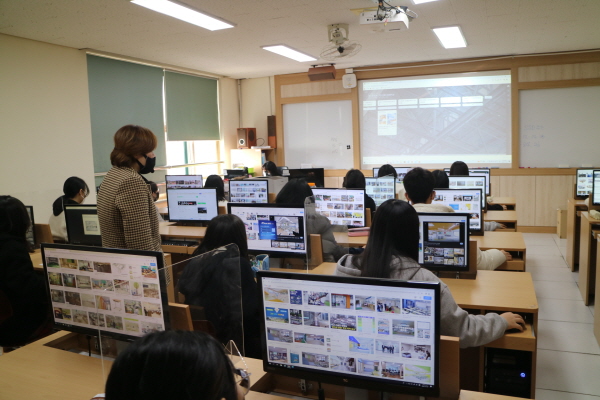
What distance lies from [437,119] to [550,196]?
2358mm

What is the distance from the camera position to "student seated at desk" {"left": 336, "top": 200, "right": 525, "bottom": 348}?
1847 millimetres

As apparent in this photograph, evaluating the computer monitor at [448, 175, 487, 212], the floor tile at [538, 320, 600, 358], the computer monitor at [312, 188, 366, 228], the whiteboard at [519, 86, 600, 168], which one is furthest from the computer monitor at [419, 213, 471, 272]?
the whiteboard at [519, 86, 600, 168]

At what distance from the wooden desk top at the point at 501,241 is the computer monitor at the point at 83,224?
3287 millimetres

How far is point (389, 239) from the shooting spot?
1874 mm

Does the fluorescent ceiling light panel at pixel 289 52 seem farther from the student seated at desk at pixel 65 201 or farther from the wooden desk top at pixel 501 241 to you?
the wooden desk top at pixel 501 241

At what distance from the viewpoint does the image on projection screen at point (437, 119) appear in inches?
→ 337

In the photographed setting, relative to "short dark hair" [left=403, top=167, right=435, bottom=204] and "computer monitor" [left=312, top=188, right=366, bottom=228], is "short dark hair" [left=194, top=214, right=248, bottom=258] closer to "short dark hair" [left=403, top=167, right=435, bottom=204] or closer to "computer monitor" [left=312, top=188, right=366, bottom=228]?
"short dark hair" [left=403, top=167, right=435, bottom=204]

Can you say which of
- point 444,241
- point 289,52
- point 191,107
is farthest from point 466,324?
point 191,107

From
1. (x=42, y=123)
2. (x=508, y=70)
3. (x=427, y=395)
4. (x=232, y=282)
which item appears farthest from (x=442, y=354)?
(x=508, y=70)

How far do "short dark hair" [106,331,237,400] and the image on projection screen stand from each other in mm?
8668

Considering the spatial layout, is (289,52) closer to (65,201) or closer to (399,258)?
(65,201)

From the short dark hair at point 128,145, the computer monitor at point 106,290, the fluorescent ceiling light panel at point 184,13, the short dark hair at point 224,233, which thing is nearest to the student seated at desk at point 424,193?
the short dark hair at point 224,233

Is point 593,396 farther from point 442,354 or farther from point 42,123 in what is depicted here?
point 42,123

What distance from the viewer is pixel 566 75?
803 cm
